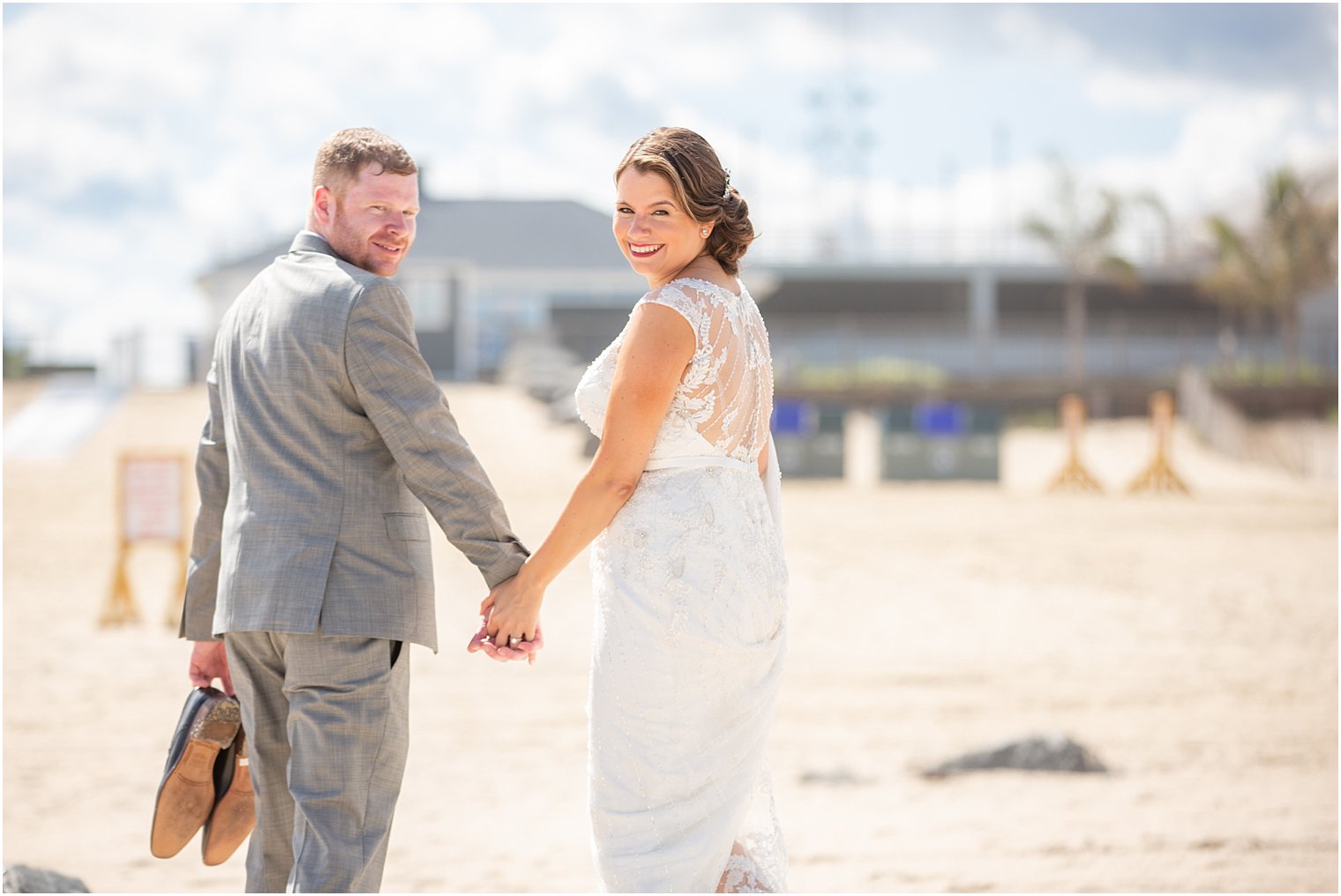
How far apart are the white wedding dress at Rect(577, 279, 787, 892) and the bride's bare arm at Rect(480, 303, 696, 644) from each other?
0.04 m

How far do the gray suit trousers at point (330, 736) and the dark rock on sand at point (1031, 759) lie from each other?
3.75m

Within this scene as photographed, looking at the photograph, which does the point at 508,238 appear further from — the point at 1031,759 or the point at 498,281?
the point at 1031,759

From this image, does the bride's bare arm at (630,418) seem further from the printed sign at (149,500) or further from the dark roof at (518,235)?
the dark roof at (518,235)

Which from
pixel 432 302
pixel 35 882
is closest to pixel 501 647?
pixel 35 882

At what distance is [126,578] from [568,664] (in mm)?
3616

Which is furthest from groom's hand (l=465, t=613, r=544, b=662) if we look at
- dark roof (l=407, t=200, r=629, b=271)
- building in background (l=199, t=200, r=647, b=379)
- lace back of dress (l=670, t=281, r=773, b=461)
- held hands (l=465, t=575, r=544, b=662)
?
dark roof (l=407, t=200, r=629, b=271)

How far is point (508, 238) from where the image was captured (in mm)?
38219

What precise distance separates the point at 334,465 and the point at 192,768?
0.91 meters

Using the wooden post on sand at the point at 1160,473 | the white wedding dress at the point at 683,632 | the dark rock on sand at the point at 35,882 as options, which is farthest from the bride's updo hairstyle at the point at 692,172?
the wooden post on sand at the point at 1160,473

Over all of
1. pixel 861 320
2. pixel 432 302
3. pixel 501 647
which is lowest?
pixel 861 320

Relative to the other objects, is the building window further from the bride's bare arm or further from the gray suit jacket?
the bride's bare arm

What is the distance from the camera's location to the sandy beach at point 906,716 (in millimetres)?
4969

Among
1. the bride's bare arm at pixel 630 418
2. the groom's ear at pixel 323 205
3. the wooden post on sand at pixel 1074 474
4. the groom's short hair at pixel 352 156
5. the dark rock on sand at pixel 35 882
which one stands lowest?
the wooden post on sand at pixel 1074 474

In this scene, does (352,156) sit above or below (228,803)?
above
